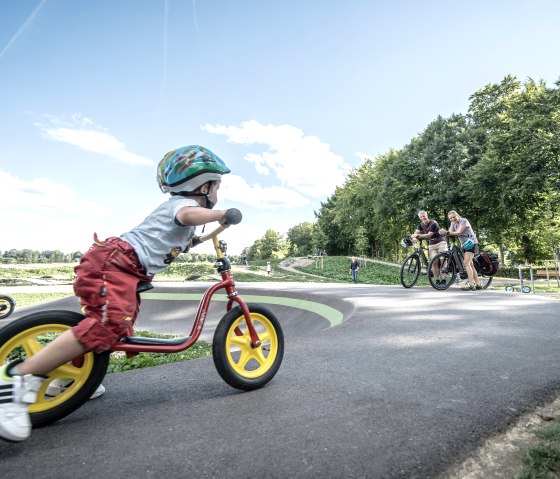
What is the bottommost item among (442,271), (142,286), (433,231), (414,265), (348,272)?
(348,272)

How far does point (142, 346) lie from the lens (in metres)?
2.38

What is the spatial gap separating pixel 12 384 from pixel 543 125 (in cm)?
2744

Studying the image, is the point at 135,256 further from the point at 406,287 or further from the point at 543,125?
the point at 543,125

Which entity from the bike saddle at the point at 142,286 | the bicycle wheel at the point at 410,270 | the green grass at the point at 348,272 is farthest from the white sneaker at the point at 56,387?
the green grass at the point at 348,272

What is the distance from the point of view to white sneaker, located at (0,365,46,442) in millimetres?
1812

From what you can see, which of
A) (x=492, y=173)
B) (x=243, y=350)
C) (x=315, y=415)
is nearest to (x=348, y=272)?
(x=492, y=173)

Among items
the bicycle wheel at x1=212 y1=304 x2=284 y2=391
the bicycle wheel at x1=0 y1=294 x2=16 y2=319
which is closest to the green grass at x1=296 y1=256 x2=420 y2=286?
the bicycle wheel at x1=0 y1=294 x2=16 y2=319

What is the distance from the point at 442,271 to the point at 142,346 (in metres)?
9.50

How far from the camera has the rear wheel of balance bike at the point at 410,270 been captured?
1087 centimetres

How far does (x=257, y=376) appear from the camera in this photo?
9.11ft

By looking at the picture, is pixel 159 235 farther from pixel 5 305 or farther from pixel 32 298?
pixel 32 298

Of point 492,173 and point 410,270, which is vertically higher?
point 492,173

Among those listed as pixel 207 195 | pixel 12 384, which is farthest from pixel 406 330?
pixel 12 384

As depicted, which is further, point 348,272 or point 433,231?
point 348,272
